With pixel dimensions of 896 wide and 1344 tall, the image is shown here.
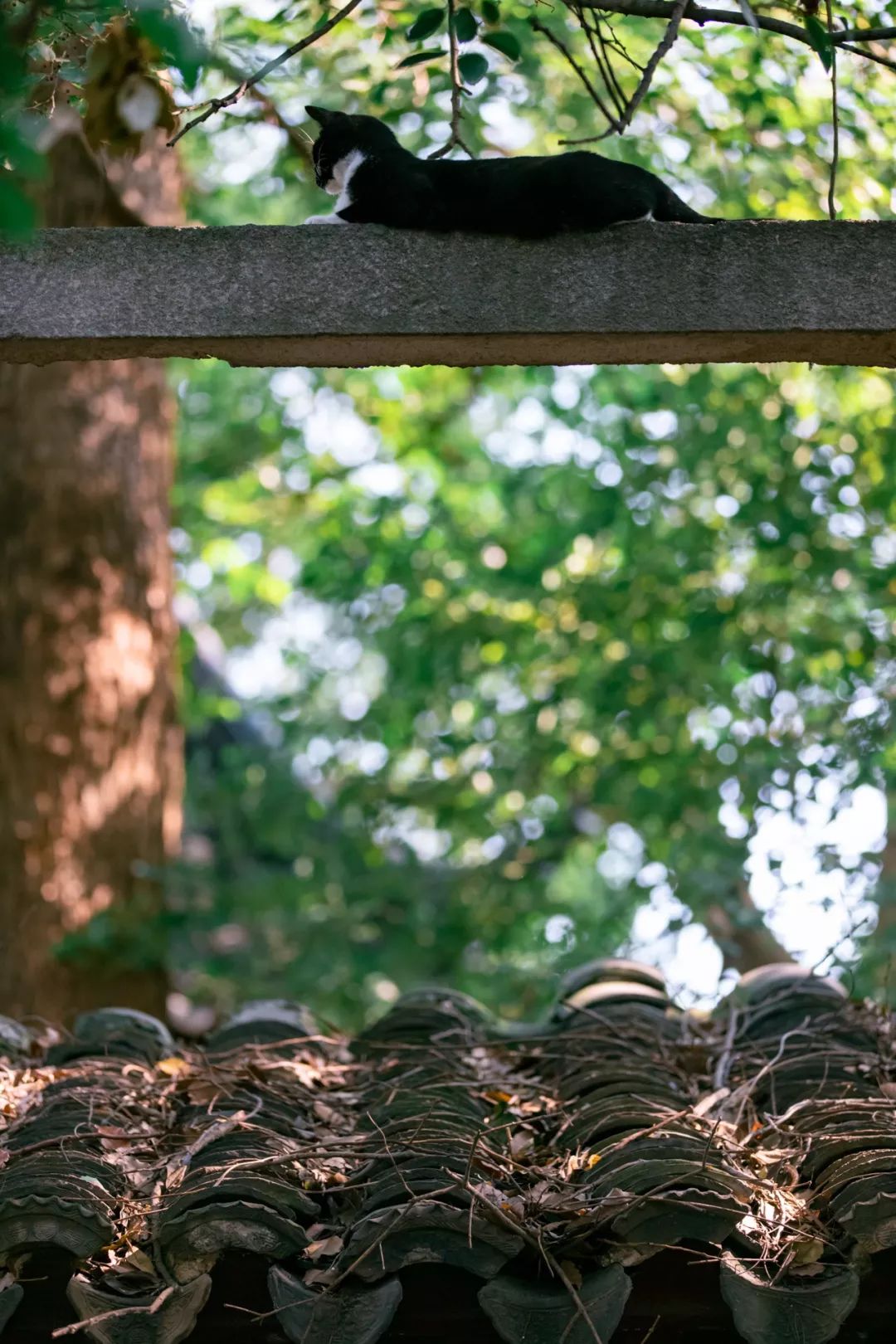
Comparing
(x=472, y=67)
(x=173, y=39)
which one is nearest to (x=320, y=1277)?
(x=173, y=39)

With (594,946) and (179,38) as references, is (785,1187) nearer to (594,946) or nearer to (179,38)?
(179,38)

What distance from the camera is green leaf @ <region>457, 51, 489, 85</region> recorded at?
240cm

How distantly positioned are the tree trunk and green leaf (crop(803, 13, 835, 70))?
13.0 ft

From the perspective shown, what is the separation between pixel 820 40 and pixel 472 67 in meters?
0.65

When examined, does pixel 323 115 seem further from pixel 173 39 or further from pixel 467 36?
pixel 173 39

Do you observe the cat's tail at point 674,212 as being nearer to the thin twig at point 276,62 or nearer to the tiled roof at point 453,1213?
the thin twig at point 276,62

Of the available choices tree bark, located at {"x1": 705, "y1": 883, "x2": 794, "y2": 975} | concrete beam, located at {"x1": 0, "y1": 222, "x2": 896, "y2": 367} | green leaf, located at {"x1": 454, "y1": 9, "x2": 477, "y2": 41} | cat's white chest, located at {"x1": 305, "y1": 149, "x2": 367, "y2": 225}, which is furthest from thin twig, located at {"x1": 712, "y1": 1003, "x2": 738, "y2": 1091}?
tree bark, located at {"x1": 705, "y1": 883, "x2": 794, "y2": 975}

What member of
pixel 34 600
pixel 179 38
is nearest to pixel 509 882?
pixel 34 600

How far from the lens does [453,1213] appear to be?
1.79 meters

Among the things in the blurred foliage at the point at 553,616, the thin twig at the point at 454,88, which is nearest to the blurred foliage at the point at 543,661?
the blurred foliage at the point at 553,616

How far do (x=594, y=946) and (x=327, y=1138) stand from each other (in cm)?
514

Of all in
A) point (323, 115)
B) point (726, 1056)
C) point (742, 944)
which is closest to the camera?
point (323, 115)

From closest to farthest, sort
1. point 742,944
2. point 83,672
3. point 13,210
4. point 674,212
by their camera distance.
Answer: point 13,210, point 674,212, point 83,672, point 742,944

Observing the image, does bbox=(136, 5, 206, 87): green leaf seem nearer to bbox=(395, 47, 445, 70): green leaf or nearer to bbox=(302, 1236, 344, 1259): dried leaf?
bbox=(395, 47, 445, 70): green leaf
